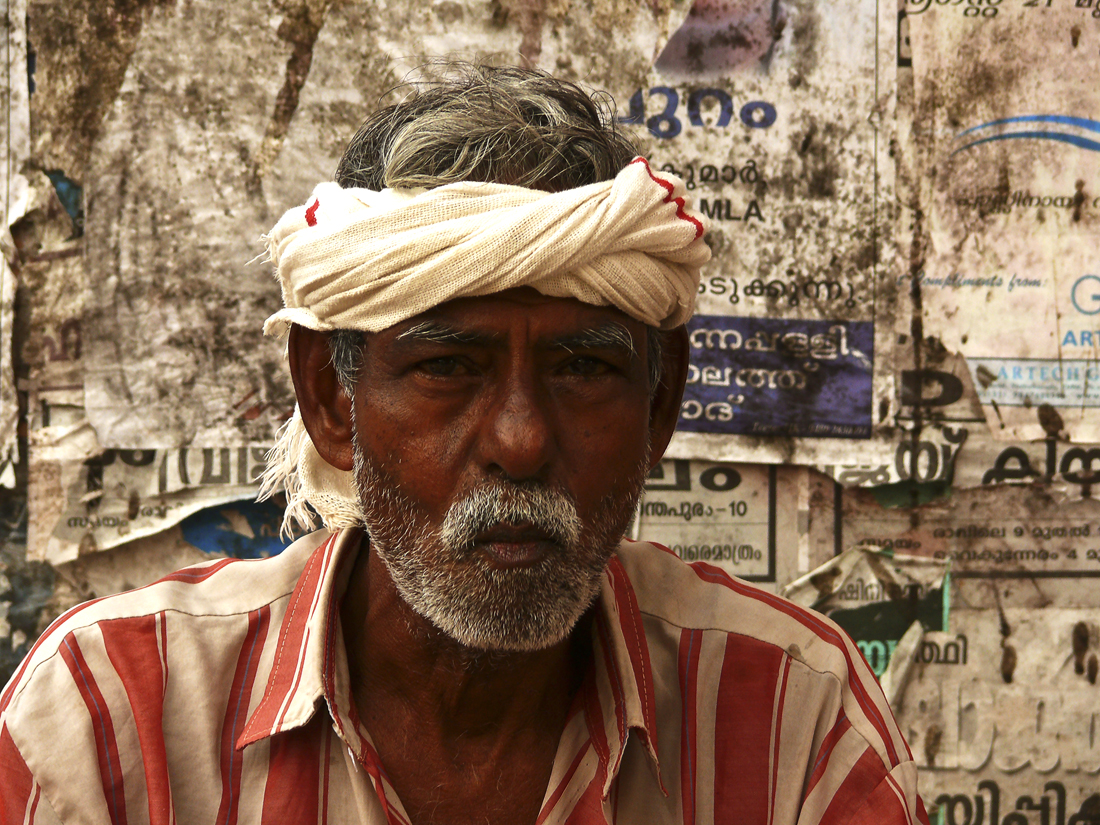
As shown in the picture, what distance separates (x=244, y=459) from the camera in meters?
1.88

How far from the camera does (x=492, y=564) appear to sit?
1.12 metres

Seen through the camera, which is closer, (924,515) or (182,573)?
(182,573)

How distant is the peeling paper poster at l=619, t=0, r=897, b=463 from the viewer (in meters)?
1.90

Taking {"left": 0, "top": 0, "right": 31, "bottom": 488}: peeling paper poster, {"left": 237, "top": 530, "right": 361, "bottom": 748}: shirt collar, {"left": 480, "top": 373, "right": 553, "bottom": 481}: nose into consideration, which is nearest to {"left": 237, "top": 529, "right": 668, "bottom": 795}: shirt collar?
{"left": 237, "top": 530, "right": 361, "bottom": 748}: shirt collar

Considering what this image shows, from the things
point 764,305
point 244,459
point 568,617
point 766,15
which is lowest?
point 568,617

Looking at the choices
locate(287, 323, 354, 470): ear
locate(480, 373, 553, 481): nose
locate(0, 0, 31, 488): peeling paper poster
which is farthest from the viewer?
locate(0, 0, 31, 488): peeling paper poster

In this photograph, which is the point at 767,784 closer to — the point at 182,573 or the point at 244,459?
the point at 182,573

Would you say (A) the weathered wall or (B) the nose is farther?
(A) the weathered wall

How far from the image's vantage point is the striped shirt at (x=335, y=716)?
114 cm

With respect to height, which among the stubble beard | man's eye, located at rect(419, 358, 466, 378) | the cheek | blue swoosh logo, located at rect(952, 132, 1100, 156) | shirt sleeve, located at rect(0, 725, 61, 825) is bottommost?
shirt sleeve, located at rect(0, 725, 61, 825)

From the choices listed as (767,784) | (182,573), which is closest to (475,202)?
(182,573)

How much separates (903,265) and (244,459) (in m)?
1.39

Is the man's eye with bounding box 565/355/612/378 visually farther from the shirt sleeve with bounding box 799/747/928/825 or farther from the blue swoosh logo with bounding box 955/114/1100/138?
the blue swoosh logo with bounding box 955/114/1100/138

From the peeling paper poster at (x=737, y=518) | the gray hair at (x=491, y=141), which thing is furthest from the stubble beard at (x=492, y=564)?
the peeling paper poster at (x=737, y=518)
